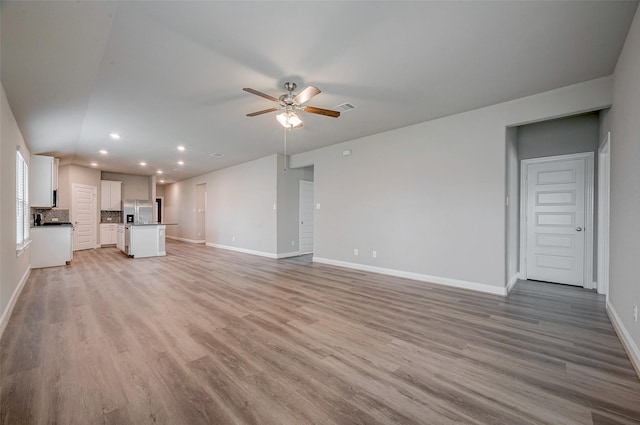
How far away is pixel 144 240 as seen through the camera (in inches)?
282

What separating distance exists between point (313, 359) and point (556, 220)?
4.88 meters

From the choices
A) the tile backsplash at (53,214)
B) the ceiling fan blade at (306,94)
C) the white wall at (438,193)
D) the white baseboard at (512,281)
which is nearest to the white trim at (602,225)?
the white baseboard at (512,281)

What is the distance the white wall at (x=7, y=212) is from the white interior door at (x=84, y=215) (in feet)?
19.1

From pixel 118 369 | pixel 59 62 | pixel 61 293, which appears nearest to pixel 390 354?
pixel 118 369

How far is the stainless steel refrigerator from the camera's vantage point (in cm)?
966

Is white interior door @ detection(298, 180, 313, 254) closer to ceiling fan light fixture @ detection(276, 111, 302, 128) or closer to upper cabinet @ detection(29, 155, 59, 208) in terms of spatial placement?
ceiling fan light fixture @ detection(276, 111, 302, 128)

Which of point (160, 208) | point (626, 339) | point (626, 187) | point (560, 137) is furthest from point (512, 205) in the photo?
point (160, 208)

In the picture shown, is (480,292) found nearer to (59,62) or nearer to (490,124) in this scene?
(490,124)

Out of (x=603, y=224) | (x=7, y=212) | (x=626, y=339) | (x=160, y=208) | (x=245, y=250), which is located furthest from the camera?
(x=160, y=208)

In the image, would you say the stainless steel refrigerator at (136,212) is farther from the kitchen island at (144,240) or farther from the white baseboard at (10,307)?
the white baseboard at (10,307)

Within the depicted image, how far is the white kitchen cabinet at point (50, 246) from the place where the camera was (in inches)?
221

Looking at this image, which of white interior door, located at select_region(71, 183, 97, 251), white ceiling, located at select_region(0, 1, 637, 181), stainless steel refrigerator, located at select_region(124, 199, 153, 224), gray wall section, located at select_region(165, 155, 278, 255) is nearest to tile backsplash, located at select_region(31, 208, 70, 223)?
white interior door, located at select_region(71, 183, 97, 251)

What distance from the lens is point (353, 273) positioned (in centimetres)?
514

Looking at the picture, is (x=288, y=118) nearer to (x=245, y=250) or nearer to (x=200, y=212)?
(x=245, y=250)
